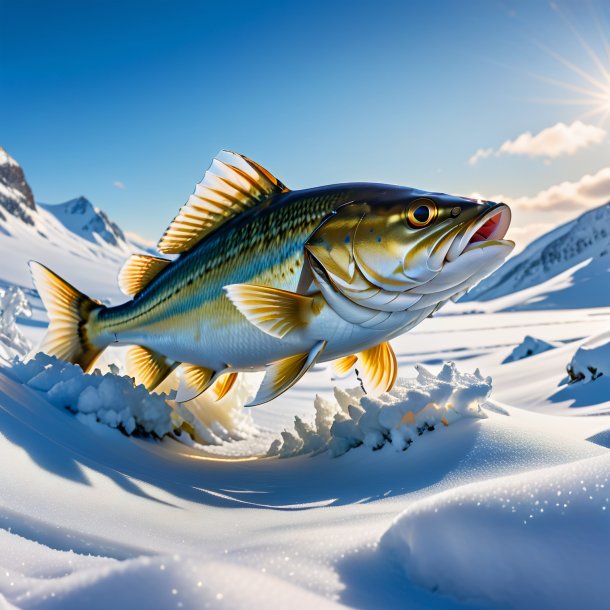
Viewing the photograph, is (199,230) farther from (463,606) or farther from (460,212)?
(463,606)

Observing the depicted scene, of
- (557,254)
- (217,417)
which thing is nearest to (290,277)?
(217,417)

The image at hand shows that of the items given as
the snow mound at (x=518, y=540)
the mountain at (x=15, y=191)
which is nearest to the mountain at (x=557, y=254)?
the snow mound at (x=518, y=540)

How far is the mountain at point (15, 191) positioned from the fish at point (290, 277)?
103957 mm

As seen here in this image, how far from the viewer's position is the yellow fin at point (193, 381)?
3.15 m

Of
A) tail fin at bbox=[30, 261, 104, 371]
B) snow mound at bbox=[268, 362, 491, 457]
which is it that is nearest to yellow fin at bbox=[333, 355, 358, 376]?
snow mound at bbox=[268, 362, 491, 457]

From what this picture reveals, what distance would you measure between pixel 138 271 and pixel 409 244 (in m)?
2.28

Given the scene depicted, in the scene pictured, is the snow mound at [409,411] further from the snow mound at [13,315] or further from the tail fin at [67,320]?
the snow mound at [13,315]

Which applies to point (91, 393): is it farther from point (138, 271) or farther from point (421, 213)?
point (421, 213)

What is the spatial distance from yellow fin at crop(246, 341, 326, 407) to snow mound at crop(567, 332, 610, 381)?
428cm

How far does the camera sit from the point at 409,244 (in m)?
2.24

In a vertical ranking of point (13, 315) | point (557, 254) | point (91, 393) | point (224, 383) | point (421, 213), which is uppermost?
point (557, 254)

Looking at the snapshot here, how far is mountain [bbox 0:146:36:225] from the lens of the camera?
314ft

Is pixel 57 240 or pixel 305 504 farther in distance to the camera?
pixel 57 240

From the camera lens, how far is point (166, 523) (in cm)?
197
